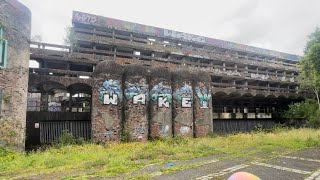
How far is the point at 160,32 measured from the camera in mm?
35344

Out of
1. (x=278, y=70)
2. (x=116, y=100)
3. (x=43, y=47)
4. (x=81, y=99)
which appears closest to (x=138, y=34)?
(x=81, y=99)

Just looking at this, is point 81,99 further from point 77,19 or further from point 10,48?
point 10,48

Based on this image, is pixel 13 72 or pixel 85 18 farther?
pixel 85 18

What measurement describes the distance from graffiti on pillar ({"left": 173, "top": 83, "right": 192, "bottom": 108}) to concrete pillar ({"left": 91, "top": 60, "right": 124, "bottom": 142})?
14.0 feet

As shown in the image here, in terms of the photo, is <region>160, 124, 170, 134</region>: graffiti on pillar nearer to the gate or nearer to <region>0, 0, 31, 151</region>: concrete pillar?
the gate

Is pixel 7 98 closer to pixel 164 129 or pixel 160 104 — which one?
pixel 160 104

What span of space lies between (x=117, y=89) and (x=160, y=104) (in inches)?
124

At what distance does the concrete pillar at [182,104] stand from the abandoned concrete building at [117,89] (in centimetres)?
7

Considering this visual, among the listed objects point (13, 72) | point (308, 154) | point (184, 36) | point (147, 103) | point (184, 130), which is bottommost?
point (308, 154)

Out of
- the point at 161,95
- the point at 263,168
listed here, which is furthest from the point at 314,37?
the point at 263,168

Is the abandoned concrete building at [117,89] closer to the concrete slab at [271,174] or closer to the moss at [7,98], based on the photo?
the moss at [7,98]

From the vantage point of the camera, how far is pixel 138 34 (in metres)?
33.6

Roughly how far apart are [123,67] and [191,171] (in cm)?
1015

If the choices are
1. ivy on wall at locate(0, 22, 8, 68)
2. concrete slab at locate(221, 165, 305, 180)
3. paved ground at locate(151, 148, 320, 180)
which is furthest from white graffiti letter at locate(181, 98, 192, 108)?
ivy on wall at locate(0, 22, 8, 68)
